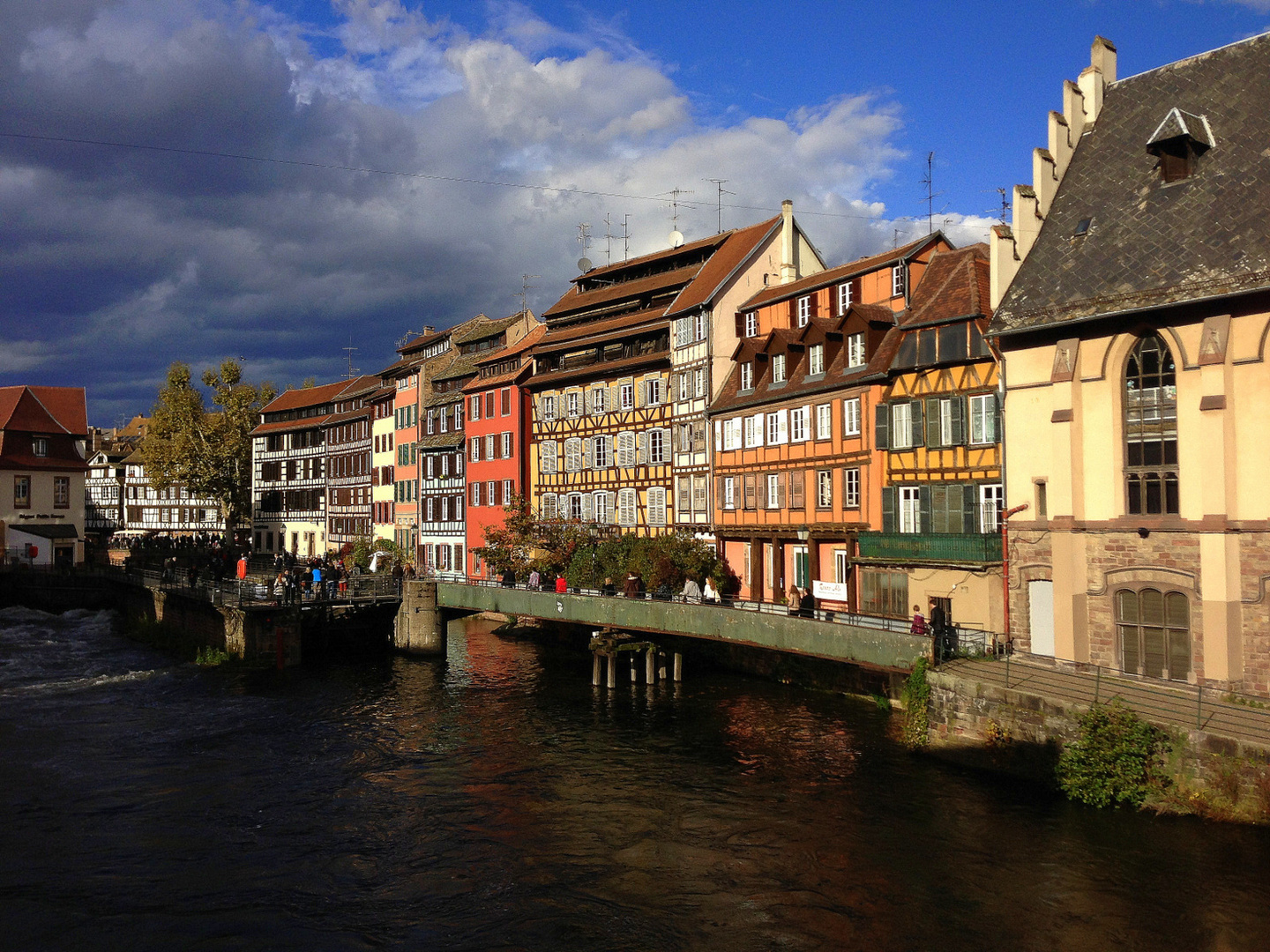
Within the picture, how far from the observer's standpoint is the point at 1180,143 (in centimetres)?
2452

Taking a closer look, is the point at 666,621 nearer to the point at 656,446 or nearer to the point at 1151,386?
the point at 656,446

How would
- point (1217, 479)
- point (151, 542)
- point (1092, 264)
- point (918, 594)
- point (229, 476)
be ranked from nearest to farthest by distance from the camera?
1. point (1217, 479)
2. point (1092, 264)
3. point (918, 594)
4. point (151, 542)
5. point (229, 476)

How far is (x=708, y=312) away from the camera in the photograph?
41.2 m

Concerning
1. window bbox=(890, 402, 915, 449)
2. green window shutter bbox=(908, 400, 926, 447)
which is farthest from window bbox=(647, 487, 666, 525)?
green window shutter bbox=(908, 400, 926, 447)

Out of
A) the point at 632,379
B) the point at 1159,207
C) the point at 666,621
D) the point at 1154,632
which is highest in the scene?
the point at 1159,207

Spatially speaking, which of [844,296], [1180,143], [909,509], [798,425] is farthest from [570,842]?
[844,296]

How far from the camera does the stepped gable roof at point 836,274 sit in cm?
3391

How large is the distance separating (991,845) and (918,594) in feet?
38.8

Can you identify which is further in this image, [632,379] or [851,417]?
[632,379]

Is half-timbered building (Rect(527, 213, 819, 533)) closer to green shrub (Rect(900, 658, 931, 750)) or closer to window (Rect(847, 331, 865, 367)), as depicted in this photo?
window (Rect(847, 331, 865, 367))

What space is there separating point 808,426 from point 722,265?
39.1 feet

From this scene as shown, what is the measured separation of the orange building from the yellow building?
6.66 metres

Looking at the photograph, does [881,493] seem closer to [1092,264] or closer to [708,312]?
[1092,264]

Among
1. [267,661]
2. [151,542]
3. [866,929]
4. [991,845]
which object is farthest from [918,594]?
[151,542]
